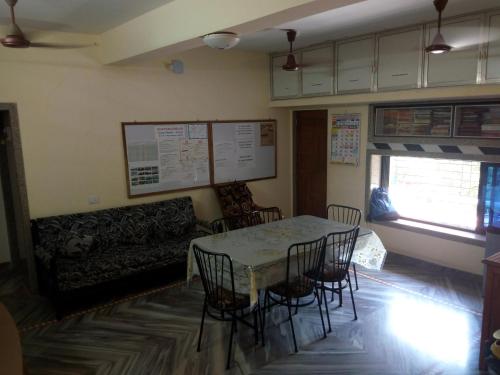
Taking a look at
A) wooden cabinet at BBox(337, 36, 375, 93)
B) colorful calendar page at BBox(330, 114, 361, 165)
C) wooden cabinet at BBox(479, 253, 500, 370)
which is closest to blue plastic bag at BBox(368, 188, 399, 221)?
colorful calendar page at BBox(330, 114, 361, 165)

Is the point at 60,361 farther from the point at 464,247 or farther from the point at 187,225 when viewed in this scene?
the point at 464,247

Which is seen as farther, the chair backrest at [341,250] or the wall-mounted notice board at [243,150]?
the wall-mounted notice board at [243,150]

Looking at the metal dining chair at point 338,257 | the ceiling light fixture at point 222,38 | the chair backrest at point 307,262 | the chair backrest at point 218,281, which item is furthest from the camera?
the metal dining chair at point 338,257

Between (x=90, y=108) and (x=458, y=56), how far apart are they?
12.2 feet

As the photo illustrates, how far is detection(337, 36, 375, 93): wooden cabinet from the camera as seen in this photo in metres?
4.33

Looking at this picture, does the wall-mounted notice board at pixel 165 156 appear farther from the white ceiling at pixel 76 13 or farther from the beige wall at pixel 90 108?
the white ceiling at pixel 76 13

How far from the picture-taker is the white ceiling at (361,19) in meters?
3.29

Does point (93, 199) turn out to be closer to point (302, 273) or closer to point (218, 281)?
point (218, 281)

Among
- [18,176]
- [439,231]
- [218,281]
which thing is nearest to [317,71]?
[439,231]

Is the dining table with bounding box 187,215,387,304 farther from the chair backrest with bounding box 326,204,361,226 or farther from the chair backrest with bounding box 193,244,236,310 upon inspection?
the chair backrest with bounding box 326,204,361,226

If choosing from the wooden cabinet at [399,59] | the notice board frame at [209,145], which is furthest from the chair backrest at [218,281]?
the wooden cabinet at [399,59]

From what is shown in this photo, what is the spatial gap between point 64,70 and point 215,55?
190 centimetres

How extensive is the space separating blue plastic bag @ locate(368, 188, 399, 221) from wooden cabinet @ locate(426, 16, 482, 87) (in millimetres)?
1633

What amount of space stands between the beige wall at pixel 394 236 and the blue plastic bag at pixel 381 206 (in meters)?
0.13
